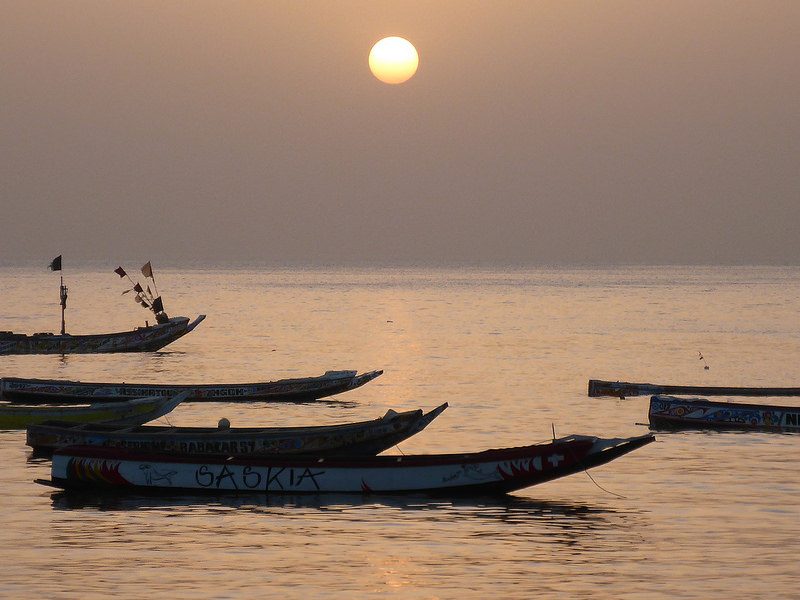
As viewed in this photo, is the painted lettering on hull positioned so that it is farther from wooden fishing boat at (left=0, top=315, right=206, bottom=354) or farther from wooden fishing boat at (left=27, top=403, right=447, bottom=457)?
wooden fishing boat at (left=0, top=315, right=206, bottom=354)

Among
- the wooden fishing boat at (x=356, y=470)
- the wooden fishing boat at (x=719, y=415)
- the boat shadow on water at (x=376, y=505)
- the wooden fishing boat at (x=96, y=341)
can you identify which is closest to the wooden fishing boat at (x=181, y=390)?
the wooden fishing boat at (x=719, y=415)

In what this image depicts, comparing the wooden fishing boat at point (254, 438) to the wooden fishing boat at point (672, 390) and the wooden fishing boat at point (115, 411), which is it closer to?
the wooden fishing boat at point (115, 411)

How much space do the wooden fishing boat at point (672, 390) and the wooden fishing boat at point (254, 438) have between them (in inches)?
676

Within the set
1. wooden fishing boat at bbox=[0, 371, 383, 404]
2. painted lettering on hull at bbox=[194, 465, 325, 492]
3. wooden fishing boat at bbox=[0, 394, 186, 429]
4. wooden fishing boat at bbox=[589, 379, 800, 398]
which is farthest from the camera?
wooden fishing boat at bbox=[589, 379, 800, 398]

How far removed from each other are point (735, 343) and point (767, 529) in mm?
62647

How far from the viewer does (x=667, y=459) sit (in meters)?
32.5

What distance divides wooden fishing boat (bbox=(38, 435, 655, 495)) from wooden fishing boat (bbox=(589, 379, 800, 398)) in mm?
19315

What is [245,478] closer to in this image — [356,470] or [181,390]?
[356,470]

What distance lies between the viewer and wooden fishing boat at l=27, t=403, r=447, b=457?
28.8m

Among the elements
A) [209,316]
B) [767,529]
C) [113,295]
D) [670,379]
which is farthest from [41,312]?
[767,529]

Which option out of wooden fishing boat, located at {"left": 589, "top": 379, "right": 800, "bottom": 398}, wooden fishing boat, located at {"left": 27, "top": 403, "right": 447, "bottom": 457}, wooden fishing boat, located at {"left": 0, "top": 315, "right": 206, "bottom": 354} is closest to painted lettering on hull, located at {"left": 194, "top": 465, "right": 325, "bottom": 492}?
wooden fishing boat, located at {"left": 27, "top": 403, "right": 447, "bottom": 457}

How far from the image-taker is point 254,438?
95.3 ft

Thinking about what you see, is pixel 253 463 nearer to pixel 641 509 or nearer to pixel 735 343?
pixel 641 509

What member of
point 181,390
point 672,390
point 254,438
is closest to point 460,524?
point 254,438
